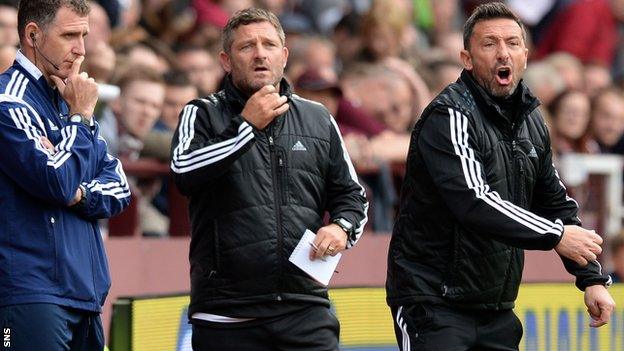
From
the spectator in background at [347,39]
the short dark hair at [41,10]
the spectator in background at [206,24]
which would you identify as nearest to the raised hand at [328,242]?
the short dark hair at [41,10]

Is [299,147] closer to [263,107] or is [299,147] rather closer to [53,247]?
[263,107]

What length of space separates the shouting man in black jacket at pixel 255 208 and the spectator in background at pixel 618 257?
4995 mm

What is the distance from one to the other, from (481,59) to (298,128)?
3.01ft

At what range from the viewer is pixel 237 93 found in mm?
6961

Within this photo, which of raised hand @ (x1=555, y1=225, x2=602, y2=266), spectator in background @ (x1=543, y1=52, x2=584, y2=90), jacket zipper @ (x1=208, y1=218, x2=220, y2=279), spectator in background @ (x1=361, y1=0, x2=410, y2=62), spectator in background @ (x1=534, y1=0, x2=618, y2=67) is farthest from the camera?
spectator in background @ (x1=534, y1=0, x2=618, y2=67)

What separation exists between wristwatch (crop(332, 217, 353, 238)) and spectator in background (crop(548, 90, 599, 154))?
21.2 feet

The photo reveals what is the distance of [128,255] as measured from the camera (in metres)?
9.16

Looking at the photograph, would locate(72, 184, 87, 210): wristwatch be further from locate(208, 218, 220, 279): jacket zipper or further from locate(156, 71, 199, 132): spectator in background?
locate(156, 71, 199, 132): spectator in background

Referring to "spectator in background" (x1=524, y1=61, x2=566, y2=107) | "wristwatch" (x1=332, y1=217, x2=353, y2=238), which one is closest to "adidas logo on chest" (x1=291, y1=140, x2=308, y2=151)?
"wristwatch" (x1=332, y1=217, x2=353, y2=238)

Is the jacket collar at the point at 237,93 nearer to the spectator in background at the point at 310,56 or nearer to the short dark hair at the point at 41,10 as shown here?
the short dark hair at the point at 41,10

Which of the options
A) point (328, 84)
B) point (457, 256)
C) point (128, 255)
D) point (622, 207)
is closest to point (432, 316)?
point (457, 256)

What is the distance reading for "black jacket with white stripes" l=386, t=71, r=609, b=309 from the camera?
666 centimetres

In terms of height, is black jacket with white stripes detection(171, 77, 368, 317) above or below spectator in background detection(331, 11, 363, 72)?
below

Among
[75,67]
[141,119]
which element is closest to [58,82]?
[75,67]
